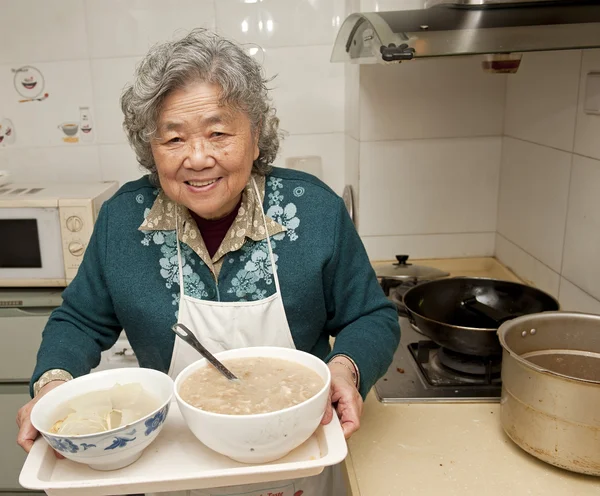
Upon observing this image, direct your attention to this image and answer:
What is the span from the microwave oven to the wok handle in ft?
3.52

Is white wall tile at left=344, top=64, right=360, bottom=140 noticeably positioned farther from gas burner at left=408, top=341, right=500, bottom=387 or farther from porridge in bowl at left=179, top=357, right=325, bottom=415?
porridge in bowl at left=179, top=357, right=325, bottom=415

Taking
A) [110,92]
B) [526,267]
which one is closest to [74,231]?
[110,92]

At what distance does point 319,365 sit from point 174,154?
47cm

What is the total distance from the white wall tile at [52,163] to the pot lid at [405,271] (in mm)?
1056

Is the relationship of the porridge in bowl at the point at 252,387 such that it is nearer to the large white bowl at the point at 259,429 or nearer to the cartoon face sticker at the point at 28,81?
the large white bowl at the point at 259,429

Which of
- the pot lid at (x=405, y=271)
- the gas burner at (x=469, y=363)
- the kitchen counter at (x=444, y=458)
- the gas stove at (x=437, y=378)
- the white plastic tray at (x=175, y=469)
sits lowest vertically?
the kitchen counter at (x=444, y=458)

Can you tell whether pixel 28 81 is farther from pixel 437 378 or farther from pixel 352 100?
pixel 437 378

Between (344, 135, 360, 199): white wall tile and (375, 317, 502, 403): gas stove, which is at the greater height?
(344, 135, 360, 199): white wall tile

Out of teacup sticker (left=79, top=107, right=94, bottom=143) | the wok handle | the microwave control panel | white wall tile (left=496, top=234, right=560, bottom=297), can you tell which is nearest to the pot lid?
white wall tile (left=496, top=234, right=560, bottom=297)

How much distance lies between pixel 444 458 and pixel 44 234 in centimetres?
130

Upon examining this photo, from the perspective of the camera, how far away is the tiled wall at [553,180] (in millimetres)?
1305

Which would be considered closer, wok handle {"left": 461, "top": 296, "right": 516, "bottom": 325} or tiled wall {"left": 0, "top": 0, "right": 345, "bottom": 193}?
wok handle {"left": 461, "top": 296, "right": 516, "bottom": 325}

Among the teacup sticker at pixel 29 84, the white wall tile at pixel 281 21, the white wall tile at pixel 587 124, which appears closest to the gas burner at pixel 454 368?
the white wall tile at pixel 587 124

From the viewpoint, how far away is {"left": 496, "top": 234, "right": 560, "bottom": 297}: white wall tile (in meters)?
1.51
